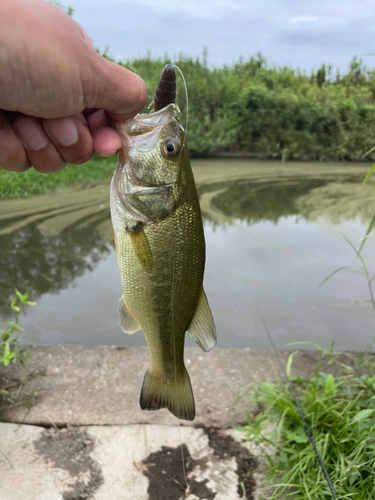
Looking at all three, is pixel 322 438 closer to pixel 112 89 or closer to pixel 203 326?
pixel 203 326

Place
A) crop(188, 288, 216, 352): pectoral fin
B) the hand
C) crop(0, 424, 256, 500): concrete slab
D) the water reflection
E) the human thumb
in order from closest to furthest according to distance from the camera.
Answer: the hand → the human thumb → crop(188, 288, 216, 352): pectoral fin → crop(0, 424, 256, 500): concrete slab → the water reflection

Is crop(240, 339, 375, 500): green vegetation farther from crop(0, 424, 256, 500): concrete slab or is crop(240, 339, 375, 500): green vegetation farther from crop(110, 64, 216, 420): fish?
crop(110, 64, 216, 420): fish

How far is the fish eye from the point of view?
1281mm

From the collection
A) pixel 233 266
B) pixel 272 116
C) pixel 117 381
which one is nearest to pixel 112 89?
pixel 117 381

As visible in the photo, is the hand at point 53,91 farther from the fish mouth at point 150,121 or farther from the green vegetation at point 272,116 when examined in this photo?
the green vegetation at point 272,116

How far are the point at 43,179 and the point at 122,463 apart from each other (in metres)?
6.34

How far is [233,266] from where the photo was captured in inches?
181

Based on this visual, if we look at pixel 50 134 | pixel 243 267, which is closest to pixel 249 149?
pixel 243 267

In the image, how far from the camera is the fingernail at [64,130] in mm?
1377

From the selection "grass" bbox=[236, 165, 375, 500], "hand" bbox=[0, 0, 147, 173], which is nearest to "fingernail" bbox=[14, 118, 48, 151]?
"hand" bbox=[0, 0, 147, 173]

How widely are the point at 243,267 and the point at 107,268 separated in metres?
1.56

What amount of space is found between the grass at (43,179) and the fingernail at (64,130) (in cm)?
582

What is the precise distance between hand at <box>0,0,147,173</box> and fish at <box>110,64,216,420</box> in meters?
0.10

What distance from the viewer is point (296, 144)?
39.4 ft
